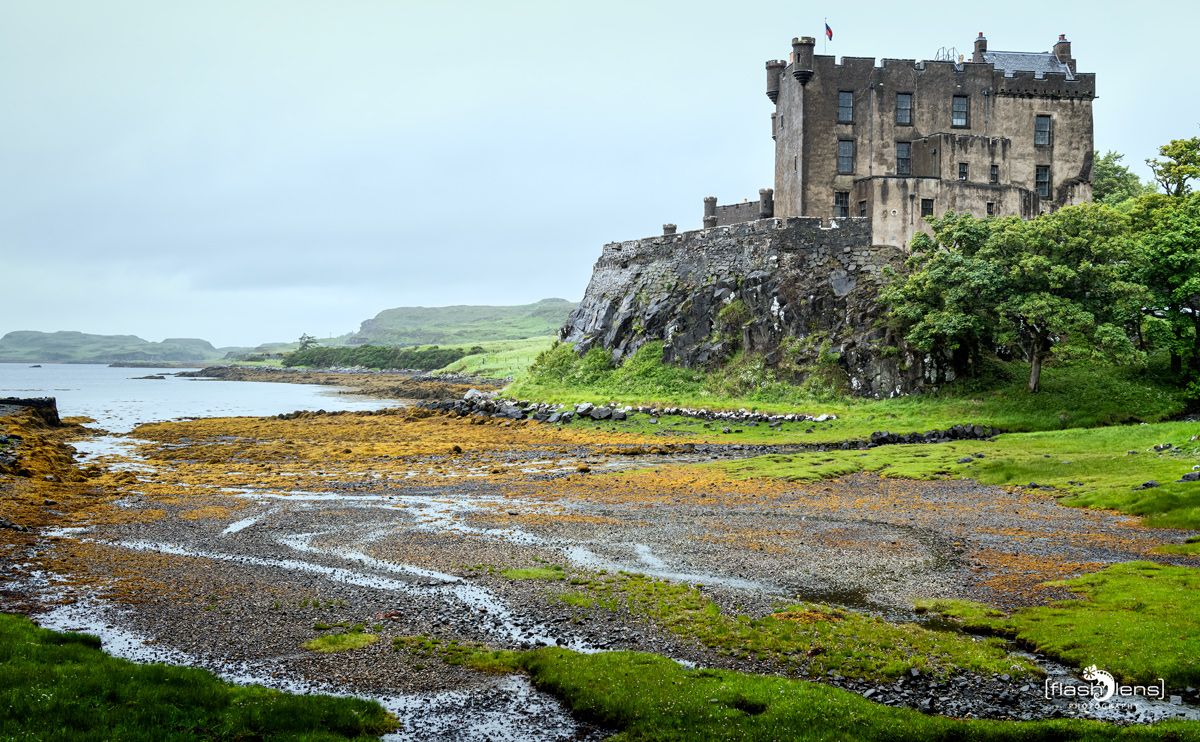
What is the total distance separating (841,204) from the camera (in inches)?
2820

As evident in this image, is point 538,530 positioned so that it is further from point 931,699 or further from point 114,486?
point 114,486

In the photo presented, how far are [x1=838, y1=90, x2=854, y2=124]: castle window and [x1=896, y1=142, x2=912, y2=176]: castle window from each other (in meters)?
4.59

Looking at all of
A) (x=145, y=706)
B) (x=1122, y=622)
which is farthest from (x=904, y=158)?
(x=145, y=706)

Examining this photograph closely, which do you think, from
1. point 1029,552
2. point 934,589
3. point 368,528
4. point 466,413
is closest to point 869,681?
point 934,589

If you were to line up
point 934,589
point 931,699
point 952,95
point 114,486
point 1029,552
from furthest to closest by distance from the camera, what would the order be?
point 952,95 < point 114,486 < point 1029,552 < point 934,589 < point 931,699

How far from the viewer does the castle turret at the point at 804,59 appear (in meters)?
70.2

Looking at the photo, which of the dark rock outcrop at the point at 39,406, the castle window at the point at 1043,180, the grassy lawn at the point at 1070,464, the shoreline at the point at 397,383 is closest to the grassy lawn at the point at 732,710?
the grassy lawn at the point at 1070,464

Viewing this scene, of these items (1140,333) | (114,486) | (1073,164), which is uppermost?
(1073,164)

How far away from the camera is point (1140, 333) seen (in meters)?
55.6

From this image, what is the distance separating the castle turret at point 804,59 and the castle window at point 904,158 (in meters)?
9.34

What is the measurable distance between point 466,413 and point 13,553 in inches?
1951

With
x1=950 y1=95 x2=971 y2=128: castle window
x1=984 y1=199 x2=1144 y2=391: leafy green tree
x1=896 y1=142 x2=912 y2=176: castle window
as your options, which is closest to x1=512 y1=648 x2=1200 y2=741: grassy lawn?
x1=984 y1=199 x2=1144 y2=391: leafy green tree

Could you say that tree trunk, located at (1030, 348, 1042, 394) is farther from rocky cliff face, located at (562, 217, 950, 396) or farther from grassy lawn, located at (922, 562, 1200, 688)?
grassy lawn, located at (922, 562, 1200, 688)

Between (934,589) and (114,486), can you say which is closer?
(934,589)
